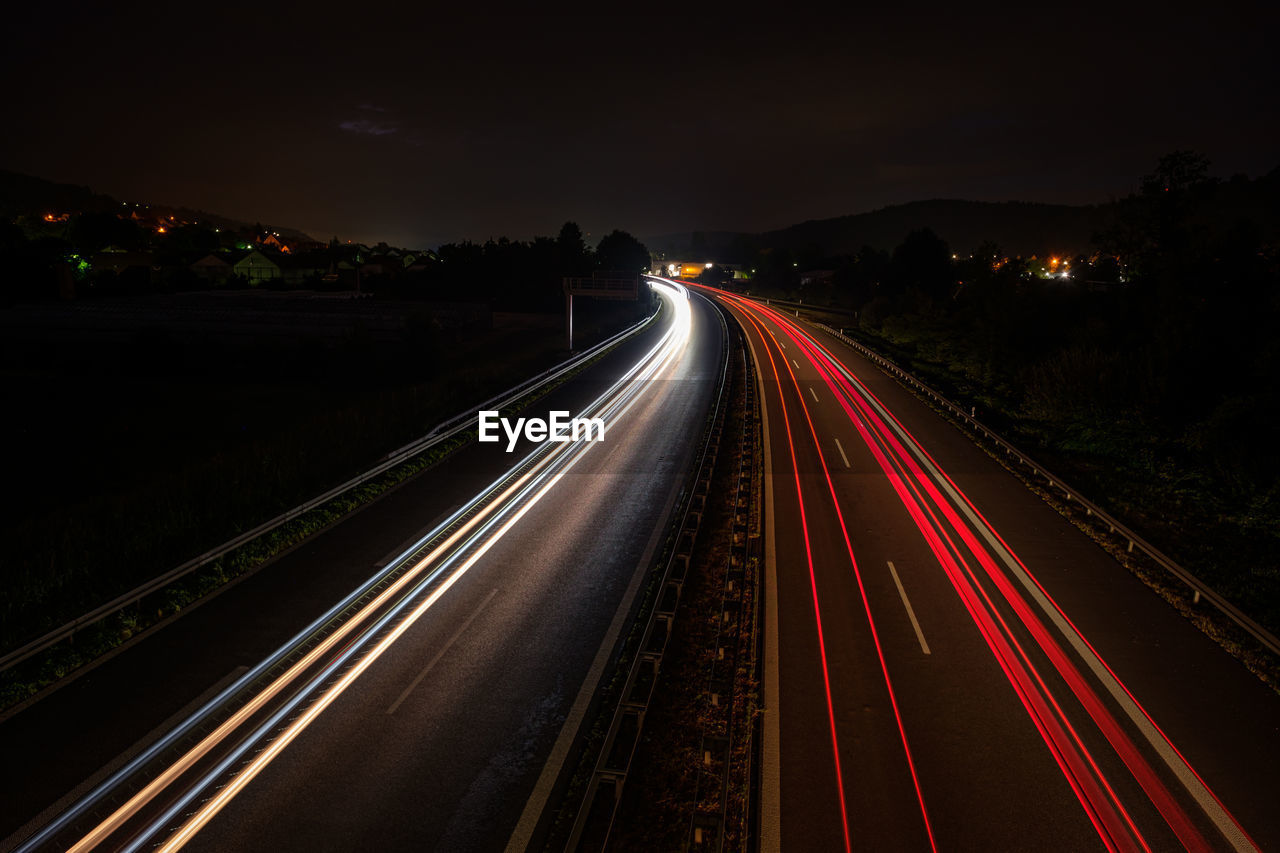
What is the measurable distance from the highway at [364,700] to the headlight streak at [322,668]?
3 centimetres

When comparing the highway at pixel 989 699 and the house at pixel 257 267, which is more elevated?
the house at pixel 257 267

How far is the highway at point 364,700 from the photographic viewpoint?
7812mm

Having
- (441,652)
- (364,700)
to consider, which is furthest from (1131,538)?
(364,700)

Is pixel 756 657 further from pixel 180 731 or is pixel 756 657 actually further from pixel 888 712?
pixel 180 731

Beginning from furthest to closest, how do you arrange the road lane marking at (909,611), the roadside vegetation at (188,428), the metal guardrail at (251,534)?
the roadside vegetation at (188,428) < the road lane marking at (909,611) < the metal guardrail at (251,534)

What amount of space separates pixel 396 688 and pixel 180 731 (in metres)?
2.86

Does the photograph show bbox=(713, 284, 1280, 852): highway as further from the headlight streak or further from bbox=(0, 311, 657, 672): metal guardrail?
bbox=(0, 311, 657, 672): metal guardrail

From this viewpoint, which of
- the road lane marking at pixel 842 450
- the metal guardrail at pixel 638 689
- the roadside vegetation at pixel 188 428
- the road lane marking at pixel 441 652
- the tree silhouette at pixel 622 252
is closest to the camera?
the metal guardrail at pixel 638 689

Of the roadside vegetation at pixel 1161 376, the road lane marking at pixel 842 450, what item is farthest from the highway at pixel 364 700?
the roadside vegetation at pixel 1161 376

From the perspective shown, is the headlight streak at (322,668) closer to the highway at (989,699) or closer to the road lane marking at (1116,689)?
the highway at (989,699)

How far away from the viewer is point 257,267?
10638cm

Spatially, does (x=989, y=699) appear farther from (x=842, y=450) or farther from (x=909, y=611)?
(x=842, y=450)

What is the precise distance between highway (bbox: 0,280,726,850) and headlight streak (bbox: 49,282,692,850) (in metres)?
0.03

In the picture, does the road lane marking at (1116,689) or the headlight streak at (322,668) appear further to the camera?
the road lane marking at (1116,689)
